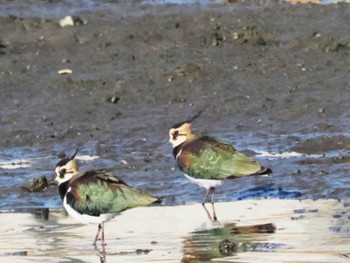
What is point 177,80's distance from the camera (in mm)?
14664

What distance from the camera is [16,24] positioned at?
57.5 ft

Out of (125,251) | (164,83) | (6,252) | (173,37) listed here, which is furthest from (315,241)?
(173,37)

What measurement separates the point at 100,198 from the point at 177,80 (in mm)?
5093

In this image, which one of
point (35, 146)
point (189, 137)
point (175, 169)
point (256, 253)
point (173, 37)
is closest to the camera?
point (256, 253)

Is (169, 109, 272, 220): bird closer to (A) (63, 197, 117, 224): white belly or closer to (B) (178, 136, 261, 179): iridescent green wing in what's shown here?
(B) (178, 136, 261, 179): iridescent green wing

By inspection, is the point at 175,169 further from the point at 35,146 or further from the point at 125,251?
the point at 125,251

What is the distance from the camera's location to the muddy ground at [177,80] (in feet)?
42.4

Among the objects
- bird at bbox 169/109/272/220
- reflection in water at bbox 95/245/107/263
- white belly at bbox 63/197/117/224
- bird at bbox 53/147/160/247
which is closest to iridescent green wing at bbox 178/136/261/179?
bird at bbox 169/109/272/220

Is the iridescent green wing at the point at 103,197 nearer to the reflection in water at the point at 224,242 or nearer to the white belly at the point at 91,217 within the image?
the white belly at the point at 91,217

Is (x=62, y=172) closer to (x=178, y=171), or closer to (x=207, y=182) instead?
(x=207, y=182)

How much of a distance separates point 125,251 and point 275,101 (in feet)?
16.0

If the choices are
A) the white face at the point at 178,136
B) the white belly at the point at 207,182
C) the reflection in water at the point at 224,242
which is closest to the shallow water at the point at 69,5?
the white face at the point at 178,136

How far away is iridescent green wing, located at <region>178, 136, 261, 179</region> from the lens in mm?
10695

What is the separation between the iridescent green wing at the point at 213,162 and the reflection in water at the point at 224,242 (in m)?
0.80
